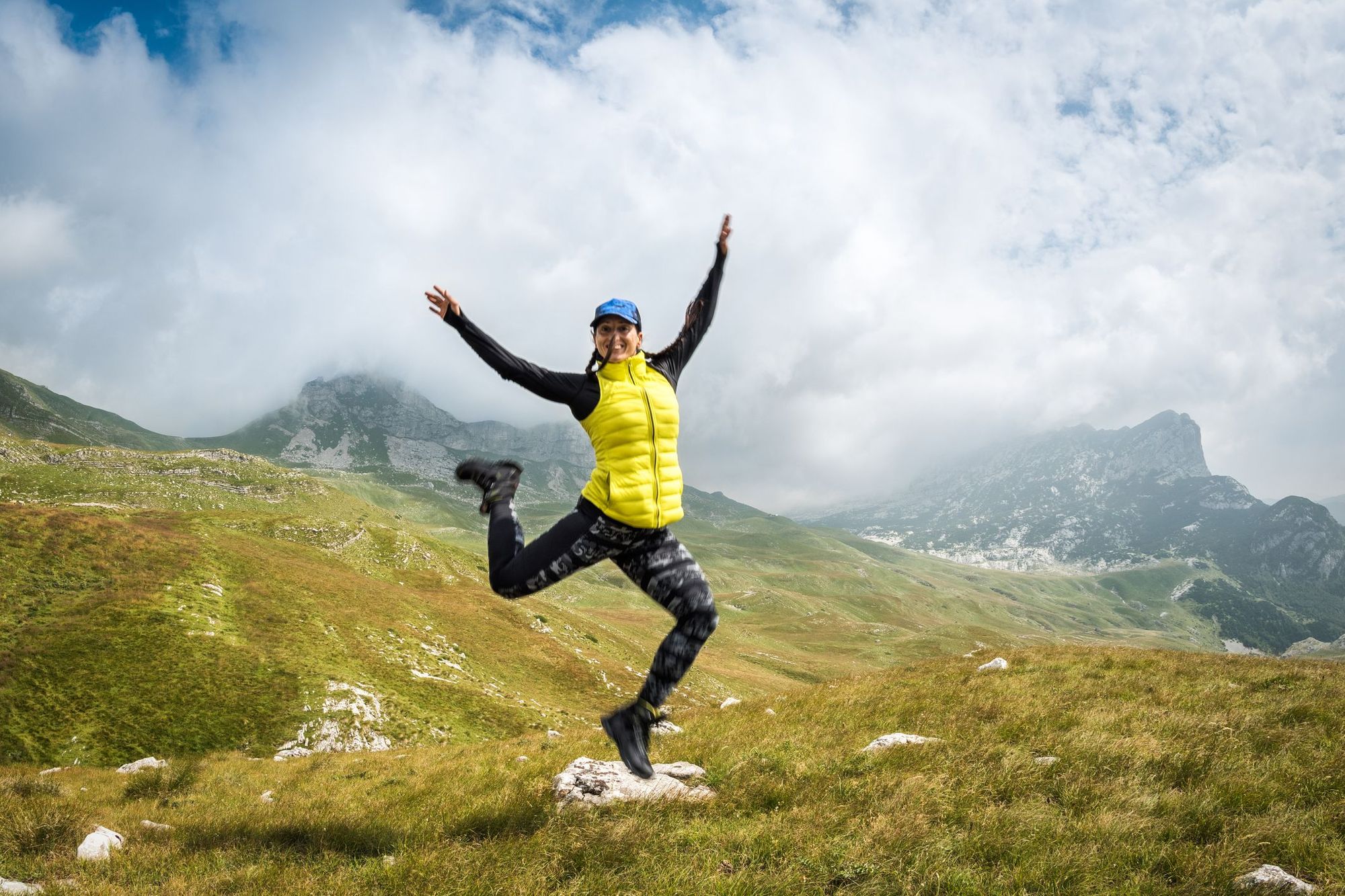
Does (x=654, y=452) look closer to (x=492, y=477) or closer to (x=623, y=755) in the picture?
(x=492, y=477)

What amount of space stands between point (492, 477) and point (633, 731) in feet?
12.2

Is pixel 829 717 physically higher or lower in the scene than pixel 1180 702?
lower

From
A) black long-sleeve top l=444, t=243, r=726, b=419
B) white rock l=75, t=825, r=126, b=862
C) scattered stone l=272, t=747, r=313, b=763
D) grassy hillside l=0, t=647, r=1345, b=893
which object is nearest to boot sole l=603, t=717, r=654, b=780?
grassy hillside l=0, t=647, r=1345, b=893

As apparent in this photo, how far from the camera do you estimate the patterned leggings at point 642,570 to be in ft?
21.5

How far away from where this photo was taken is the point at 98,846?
678 centimetres

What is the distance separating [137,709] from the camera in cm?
2300

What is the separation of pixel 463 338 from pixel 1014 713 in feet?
32.0

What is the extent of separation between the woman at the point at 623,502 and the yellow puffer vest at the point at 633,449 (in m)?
0.01

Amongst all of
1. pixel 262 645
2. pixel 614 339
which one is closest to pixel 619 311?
pixel 614 339

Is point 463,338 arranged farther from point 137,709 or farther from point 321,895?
point 137,709

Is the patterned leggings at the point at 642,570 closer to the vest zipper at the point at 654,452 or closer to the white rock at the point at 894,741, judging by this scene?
the vest zipper at the point at 654,452

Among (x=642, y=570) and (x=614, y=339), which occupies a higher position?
(x=614, y=339)

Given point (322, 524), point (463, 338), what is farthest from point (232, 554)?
point (463, 338)

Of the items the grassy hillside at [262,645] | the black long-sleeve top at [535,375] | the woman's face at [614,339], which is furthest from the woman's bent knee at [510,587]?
the grassy hillside at [262,645]
